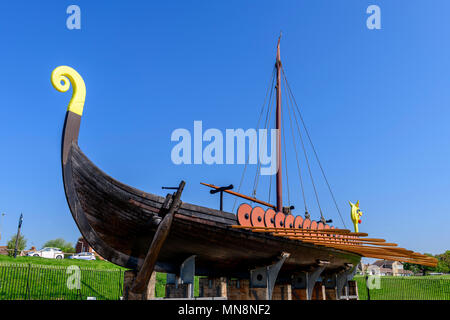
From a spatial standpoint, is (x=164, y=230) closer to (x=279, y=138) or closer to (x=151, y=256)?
(x=151, y=256)

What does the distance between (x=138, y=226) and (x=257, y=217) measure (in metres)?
3.60

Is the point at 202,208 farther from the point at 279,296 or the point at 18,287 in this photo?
the point at 18,287

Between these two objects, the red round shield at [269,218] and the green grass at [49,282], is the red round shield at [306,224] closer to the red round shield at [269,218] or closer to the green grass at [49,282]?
the red round shield at [269,218]

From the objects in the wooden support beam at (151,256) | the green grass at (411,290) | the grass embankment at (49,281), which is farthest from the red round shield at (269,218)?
the green grass at (411,290)

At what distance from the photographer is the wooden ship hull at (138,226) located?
25.6ft

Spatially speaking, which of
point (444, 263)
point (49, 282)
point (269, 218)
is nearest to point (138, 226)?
point (269, 218)

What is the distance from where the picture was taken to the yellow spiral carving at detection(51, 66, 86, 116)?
286 inches

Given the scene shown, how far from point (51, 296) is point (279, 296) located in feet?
35.7

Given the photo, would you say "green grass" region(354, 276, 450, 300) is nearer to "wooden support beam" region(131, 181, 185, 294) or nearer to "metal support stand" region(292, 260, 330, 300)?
"metal support stand" region(292, 260, 330, 300)

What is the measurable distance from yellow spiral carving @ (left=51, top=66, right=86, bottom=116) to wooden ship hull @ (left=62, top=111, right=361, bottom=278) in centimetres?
20

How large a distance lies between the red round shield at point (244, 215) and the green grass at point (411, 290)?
22045 millimetres

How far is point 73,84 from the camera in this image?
299 inches
